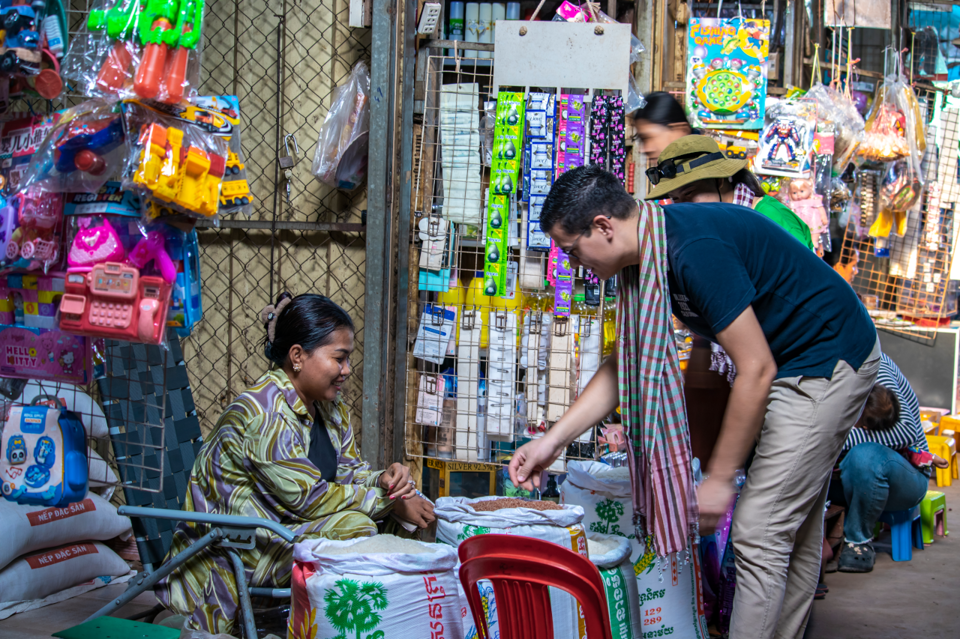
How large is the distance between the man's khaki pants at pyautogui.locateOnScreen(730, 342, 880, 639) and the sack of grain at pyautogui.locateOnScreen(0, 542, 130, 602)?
88.3 inches

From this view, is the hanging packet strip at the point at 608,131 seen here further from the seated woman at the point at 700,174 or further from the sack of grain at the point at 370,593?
the sack of grain at the point at 370,593

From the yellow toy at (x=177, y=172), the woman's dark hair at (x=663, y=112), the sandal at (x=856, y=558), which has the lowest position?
the sandal at (x=856, y=558)

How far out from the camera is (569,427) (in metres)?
2.00

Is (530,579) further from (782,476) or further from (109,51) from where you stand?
(109,51)

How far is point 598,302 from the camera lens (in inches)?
132

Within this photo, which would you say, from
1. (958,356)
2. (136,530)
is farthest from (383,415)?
(958,356)

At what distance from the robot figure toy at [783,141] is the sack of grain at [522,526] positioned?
2.57m

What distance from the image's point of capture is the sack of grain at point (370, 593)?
5.62 feet

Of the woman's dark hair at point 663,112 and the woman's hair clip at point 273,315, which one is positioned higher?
the woman's dark hair at point 663,112

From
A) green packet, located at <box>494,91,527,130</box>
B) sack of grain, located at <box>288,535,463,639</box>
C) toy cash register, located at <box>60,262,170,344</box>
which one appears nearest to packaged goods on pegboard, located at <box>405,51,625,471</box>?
green packet, located at <box>494,91,527,130</box>

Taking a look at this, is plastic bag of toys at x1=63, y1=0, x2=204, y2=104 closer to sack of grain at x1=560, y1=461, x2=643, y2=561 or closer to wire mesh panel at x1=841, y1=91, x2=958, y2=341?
sack of grain at x1=560, y1=461, x2=643, y2=561

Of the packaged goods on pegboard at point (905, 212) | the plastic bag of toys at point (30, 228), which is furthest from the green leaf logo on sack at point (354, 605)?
the packaged goods on pegboard at point (905, 212)

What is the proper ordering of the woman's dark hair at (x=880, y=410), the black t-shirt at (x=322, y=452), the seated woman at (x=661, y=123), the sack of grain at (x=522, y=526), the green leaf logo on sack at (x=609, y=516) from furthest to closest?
the woman's dark hair at (x=880, y=410)
the seated woman at (x=661, y=123)
the green leaf logo on sack at (x=609, y=516)
the black t-shirt at (x=322, y=452)
the sack of grain at (x=522, y=526)

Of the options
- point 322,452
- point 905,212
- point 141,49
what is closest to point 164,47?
point 141,49
